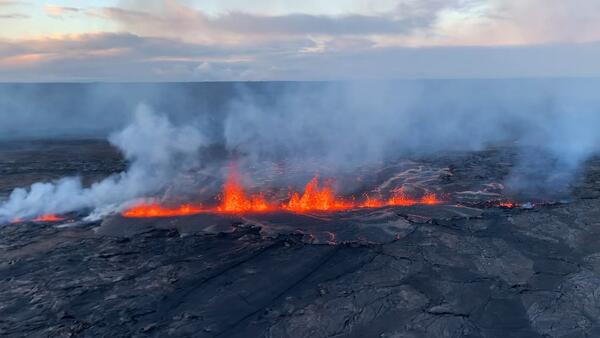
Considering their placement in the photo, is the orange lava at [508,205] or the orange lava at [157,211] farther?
the orange lava at [508,205]

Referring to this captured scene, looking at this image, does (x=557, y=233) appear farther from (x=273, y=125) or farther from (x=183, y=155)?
(x=273, y=125)

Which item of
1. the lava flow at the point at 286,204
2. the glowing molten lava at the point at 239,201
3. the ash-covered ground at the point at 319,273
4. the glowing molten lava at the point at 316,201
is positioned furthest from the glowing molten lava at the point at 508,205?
the glowing molten lava at the point at 239,201

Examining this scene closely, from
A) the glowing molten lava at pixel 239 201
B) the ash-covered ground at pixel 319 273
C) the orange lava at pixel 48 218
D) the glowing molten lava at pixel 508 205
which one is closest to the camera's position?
the ash-covered ground at pixel 319 273

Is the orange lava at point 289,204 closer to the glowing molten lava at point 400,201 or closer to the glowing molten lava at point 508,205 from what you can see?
the glowing molten lava at point 400,201

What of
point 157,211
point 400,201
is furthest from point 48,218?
point 400,201

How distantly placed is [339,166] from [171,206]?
1806 cm

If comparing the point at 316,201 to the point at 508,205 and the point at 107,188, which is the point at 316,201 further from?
the point at 107,188

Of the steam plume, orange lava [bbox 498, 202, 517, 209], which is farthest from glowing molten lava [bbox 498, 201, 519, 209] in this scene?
the steam plume

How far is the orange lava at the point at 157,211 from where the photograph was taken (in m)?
26.2

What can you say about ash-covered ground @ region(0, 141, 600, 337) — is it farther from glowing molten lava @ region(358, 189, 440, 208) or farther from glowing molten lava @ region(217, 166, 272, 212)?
glowing molten lava @ region(217, 166, 272, 212)

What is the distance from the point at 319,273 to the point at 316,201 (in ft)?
33.9

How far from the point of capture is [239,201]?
93.3 feet

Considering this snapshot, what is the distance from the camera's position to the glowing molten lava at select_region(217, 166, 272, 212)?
27.2 m

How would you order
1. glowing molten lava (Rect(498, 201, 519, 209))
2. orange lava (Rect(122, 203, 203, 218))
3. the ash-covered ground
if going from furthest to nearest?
1. glowing molten lava (Rect(498, 201, 519, 209))
2. orange lava (Rect(122, 203, 203, 218))
3. the ash-covered ground
